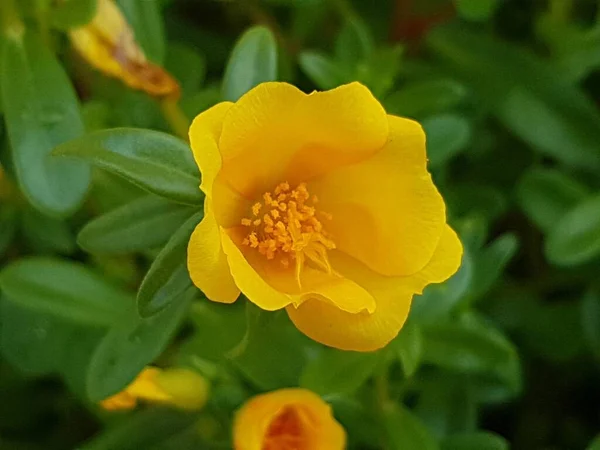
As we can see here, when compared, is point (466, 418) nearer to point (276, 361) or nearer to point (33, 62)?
point (276, 361)

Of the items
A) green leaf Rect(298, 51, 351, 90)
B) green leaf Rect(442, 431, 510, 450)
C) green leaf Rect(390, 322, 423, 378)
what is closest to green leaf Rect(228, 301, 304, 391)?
green leaf Rect(390, 322, 423, 378)

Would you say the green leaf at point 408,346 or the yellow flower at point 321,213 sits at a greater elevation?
the yellow flower at point 321,213

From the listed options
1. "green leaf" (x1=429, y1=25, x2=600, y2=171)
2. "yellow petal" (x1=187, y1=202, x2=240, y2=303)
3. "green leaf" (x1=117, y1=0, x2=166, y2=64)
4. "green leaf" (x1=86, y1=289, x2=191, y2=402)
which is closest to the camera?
"yellow petal" (x1=187, y1=202, x2=240, y2=303)

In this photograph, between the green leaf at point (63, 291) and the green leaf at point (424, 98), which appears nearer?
the green leaf at point (63, 291)

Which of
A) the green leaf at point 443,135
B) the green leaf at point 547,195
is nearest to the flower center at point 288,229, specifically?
the green leaf at point 443,135

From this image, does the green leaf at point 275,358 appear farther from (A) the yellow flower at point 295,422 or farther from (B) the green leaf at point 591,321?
(B) the green leaf at point 591,321

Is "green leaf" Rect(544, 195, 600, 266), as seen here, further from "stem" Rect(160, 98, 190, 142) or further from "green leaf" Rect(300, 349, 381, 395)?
"stem" Rect(160, 98, 190, 142)

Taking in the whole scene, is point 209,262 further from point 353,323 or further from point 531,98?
point 531,98
